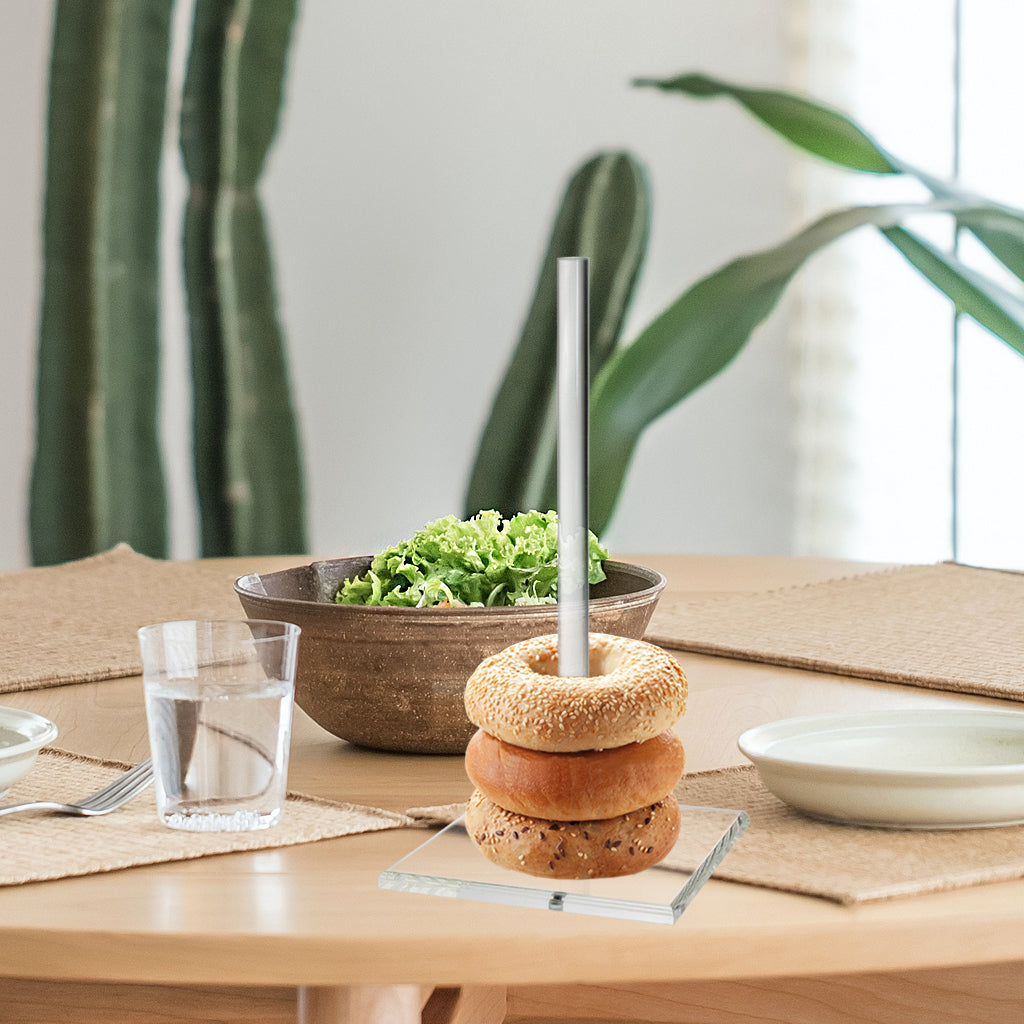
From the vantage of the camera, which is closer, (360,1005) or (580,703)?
(580,703)

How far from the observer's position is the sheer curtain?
296 cm

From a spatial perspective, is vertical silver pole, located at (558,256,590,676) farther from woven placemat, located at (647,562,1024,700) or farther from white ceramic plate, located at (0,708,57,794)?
woven placemat, located at (647,562,1024,700)

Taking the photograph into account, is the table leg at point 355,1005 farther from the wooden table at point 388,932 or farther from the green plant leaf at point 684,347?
the green plant leaf at point 684,347

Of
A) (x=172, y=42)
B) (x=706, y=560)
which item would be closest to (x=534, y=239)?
(x=172, y=42)

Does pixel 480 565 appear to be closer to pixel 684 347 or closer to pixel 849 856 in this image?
pixel 849 856

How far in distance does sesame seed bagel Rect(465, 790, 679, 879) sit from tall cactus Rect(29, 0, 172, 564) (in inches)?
95.0

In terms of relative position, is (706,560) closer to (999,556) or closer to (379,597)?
(379,597)

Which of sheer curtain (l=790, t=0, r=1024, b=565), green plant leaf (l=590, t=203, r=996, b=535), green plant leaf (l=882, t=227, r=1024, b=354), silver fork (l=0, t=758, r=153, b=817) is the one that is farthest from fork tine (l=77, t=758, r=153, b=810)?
sheer curtain (l=790, t=0, r=1024, b=565)

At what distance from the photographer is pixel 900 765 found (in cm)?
63

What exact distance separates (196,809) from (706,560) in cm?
101

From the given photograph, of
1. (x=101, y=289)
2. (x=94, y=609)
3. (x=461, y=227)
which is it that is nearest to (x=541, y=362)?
(x=461, y=227)

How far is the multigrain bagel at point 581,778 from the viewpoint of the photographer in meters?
0.42

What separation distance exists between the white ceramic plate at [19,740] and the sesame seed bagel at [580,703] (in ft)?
0.86

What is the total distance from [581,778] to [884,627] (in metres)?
0.69
